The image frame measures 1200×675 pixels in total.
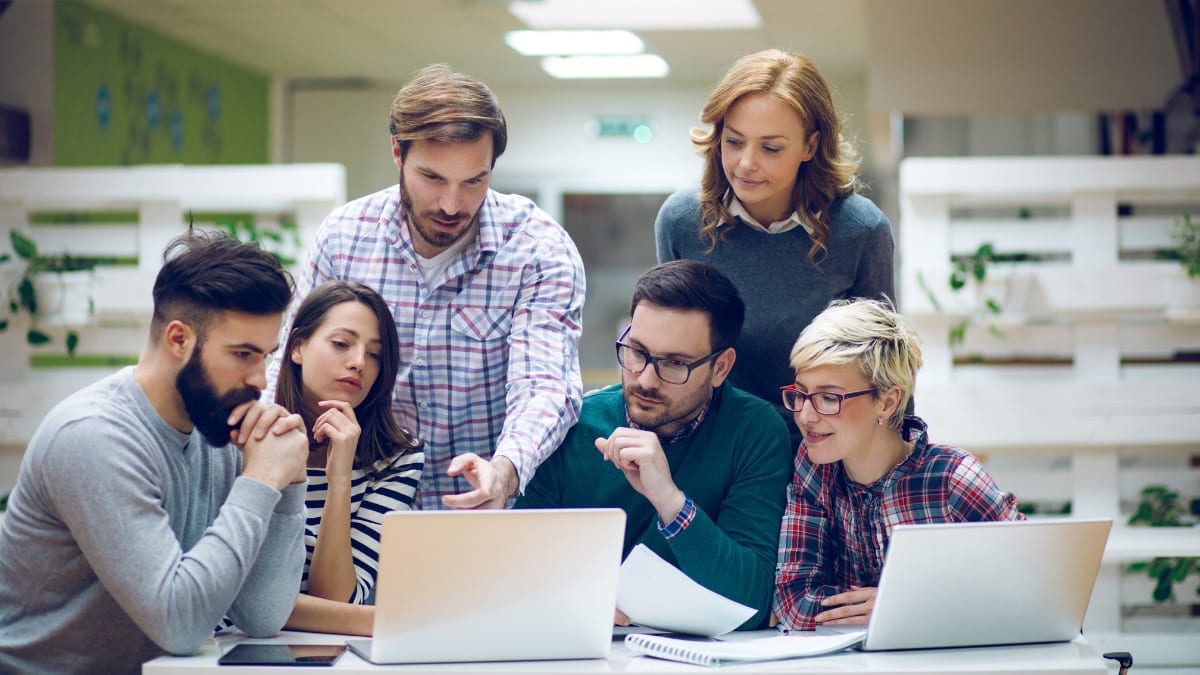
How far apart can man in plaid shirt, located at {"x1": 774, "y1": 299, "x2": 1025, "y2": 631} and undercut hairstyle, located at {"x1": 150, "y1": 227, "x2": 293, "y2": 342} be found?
2.50 ft

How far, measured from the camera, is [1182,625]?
3.48 m

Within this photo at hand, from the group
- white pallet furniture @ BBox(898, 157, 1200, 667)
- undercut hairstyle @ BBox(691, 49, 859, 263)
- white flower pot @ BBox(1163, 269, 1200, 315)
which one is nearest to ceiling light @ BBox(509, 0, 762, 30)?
white pallet furniture @ BBox(898, 157, 1200, 667)

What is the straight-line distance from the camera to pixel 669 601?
155 centimetres

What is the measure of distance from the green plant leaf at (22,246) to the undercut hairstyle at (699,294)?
96.9 inches

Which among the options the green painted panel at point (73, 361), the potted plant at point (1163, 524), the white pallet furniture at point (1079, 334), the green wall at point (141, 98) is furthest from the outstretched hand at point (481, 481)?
the green wall at point (141, 98)

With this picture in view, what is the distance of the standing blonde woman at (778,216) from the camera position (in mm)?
2031

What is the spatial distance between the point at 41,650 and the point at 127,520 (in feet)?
0.74

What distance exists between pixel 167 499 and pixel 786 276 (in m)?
1.08

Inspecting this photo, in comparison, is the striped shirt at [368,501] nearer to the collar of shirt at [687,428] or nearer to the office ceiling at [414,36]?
the collar of shirt at [687,428]

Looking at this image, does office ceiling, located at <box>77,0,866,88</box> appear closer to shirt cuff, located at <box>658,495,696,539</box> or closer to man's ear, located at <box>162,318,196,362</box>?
shirt cuff, located at <box>658,495,696,539</box>

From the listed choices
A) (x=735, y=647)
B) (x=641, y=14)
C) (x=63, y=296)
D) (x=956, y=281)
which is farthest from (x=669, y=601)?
(x=641, y=14)

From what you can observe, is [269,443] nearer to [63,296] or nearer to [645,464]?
[645,464]

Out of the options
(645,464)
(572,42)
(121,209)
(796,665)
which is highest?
(572,42)

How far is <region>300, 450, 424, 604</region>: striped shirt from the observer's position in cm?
185
